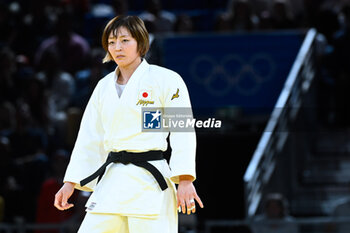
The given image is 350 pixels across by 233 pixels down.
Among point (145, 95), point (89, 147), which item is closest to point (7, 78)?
point (89, 147)

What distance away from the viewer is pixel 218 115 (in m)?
9.10

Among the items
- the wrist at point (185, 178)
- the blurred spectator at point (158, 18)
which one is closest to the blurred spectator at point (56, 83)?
the blurred spectator at point (158, 18)

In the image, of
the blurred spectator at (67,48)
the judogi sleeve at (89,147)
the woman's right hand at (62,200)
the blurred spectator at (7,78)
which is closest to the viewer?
the woman's right hand at (62,200)

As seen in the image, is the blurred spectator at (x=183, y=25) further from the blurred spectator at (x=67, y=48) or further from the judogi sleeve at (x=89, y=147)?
the judogi sleeve at (x=89, y=147)

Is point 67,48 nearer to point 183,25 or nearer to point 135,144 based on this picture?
point 183,25

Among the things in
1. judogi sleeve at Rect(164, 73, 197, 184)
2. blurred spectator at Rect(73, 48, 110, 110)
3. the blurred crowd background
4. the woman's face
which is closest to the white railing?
the blurred crowd background

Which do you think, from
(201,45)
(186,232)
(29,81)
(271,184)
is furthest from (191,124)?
(29,81)

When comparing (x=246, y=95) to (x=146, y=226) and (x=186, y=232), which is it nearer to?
(x=186, y=232)

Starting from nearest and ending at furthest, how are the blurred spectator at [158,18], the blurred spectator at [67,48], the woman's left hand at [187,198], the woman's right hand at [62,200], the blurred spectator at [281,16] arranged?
the woman's left hand at [187,198]
the woman's right hand at [62,200]
the blurred spectator at [281,16]
the blurred spectator at [67,48]
the blurred spectator at [158,18]

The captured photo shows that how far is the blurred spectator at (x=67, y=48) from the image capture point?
437 inches

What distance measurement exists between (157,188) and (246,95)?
5.11 m

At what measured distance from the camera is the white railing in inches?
335

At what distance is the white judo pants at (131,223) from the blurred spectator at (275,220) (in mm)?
3528

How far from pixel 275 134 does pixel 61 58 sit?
3.70 m
